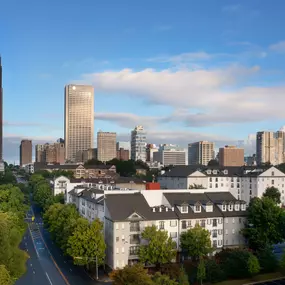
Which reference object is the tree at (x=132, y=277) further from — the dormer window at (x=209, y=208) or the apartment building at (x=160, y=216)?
the dormer window at (x=209, y=208)

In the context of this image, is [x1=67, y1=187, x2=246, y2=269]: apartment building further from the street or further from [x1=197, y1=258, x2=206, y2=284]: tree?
[x1=197, y1=258, x2=206, y2=284]: tree

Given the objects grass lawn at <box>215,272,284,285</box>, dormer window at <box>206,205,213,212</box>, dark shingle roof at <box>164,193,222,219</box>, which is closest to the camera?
grass lawn at <box>215,272,284,285</box>

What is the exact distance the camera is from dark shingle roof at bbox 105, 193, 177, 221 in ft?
162

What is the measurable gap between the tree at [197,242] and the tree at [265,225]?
25.1ft

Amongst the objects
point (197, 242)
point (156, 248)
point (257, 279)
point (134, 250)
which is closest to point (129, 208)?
point (134, 250)

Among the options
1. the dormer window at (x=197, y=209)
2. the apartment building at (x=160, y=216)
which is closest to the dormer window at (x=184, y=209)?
the apartment building at (x=160, y=216)

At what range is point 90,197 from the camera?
61.0 meters

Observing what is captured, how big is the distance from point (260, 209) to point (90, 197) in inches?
1019

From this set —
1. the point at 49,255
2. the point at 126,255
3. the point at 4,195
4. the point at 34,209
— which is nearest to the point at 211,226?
the point at 126,255

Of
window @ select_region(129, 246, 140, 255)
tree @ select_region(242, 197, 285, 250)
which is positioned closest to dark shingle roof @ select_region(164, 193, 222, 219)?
tree @ select_region(242, 197, 285, 250)

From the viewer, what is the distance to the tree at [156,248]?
4594cm

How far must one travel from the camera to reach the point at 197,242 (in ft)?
160

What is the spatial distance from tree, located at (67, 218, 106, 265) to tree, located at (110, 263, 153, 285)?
10278 millimetres

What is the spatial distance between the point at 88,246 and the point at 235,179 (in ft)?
219
